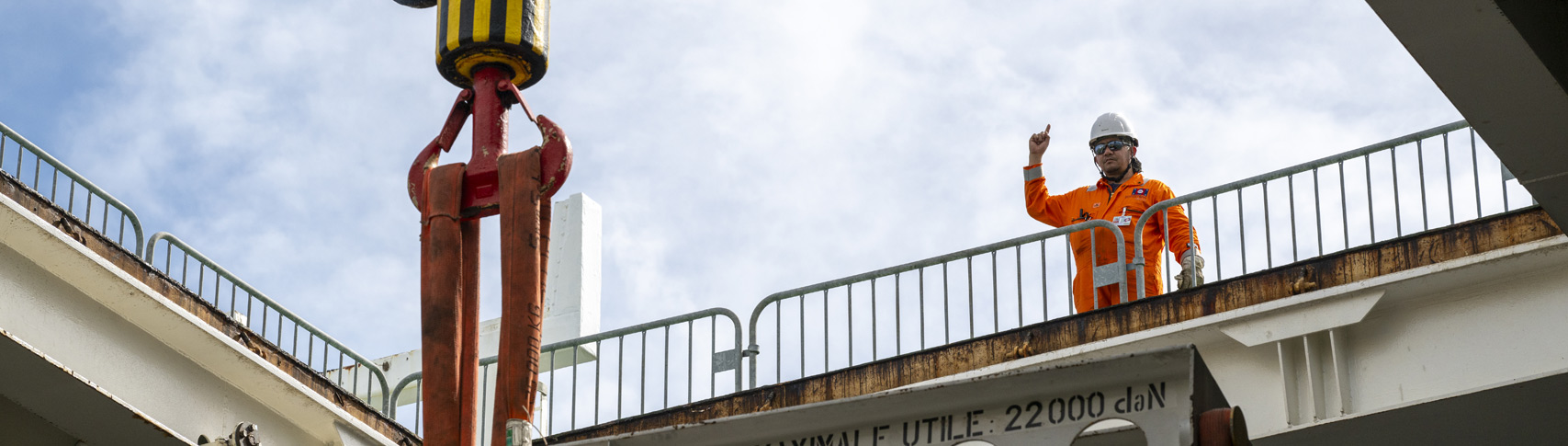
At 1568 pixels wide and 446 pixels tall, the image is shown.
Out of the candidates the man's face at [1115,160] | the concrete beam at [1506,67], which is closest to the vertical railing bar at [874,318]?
the man's face at [1115,160]

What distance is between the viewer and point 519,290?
1188 cm

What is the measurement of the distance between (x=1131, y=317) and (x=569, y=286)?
928cm

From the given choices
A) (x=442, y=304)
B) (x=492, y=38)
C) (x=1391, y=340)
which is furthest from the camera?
(x=492, y=38)

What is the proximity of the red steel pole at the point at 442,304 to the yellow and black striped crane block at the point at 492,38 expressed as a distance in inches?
28.4

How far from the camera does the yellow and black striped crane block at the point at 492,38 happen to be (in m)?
12.3

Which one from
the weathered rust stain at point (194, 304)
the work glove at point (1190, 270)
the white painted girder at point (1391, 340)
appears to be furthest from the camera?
the work glove at point (1190, 270)

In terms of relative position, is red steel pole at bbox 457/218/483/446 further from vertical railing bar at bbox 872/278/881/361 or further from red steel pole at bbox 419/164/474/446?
vertical railing bar at bbox 872/278/881/361

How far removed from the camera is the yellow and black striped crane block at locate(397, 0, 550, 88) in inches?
486

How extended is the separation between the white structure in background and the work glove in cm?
877

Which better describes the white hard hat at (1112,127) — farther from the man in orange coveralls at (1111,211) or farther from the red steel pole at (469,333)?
the red steel pole at (469,333)

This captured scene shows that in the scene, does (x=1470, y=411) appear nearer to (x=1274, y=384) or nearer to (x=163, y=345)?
(x=1274, y=384)

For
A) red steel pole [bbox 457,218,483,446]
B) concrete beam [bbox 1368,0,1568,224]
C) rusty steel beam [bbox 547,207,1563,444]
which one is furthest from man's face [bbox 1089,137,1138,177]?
concrete beam [bbox 1368,0,1568,224]

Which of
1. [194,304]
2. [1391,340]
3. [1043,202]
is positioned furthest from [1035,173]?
[194,304]

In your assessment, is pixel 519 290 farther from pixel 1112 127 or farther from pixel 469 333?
pixel 1112 127
